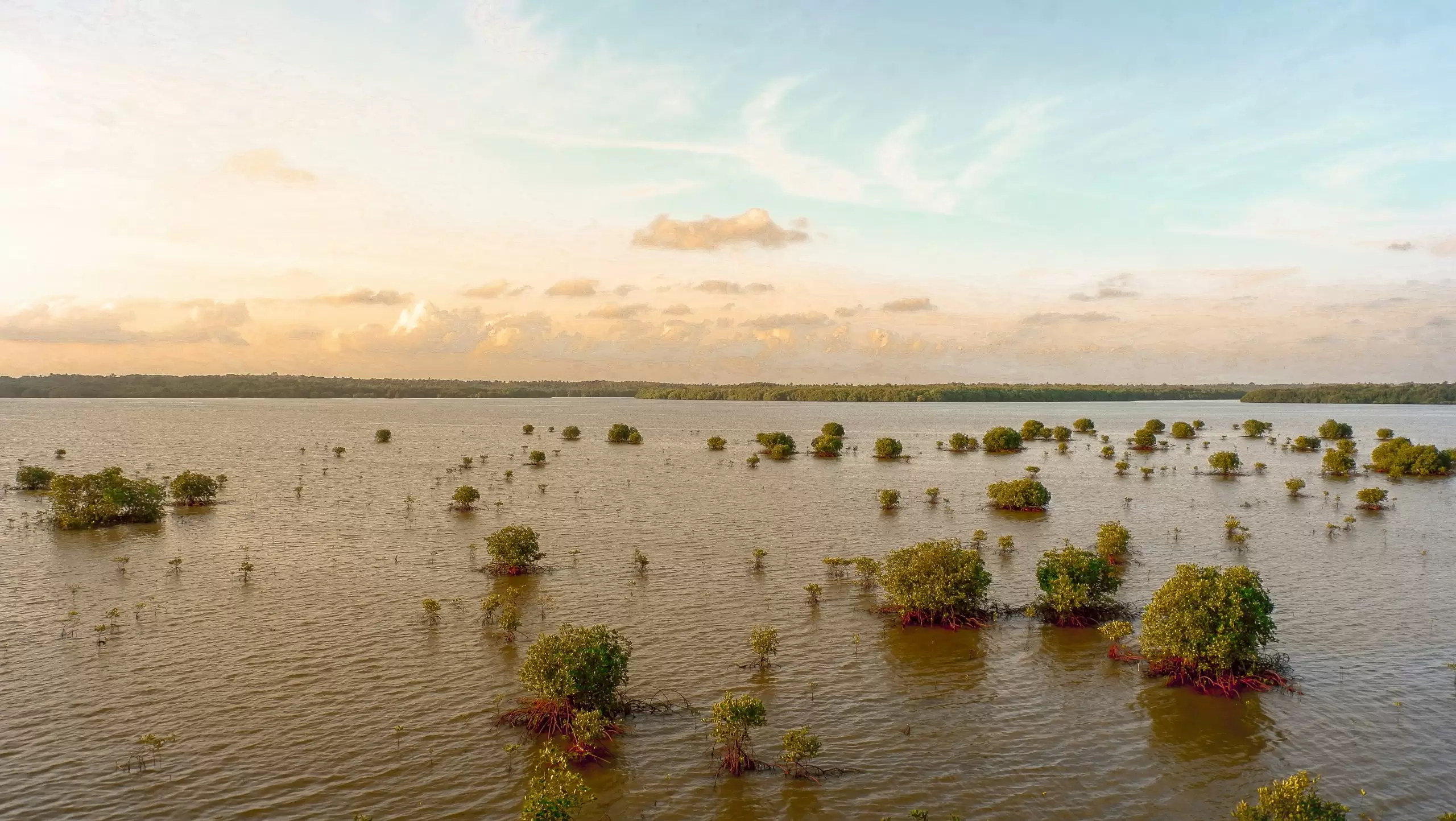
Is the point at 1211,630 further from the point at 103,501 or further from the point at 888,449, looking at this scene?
the point at 888,449

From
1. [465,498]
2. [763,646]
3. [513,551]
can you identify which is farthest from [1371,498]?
[465,498]

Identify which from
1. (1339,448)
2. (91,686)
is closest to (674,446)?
(1339,448)

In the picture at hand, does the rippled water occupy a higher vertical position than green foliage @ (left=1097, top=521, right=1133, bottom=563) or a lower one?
lower

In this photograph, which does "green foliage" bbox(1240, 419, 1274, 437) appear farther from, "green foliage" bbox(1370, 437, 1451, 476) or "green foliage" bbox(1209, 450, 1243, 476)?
"green foliage" bbox(1209, 450, 1243, 476)

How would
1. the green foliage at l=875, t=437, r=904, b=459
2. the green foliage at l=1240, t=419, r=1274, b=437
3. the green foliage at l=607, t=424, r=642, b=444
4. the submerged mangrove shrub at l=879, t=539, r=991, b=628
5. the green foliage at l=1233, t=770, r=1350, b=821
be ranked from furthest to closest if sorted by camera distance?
the green foliage at l=1240, t=419, r=1274, b=437 → the green foliage at l=607, t=424, r=642, b=444 → the green foliage at l=875, t=437, r=904, b=459 → the submerged mangrove shrub at l=879, t=539, r=991, b=628 → the green foliage at l=1233, t=770, r=1350, b=821

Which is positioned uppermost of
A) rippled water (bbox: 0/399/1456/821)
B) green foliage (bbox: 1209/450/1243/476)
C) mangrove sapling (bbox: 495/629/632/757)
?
green foliage (bbox: 1209/450/1243/476)

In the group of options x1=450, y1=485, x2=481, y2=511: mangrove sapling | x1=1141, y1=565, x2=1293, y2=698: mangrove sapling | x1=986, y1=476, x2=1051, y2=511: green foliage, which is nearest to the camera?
x1=1141, y1=565, x2=1293, y2=698: mangrove sapling

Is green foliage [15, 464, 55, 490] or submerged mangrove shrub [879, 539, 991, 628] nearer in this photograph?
submerged mangrove shrub [879, 539, 991, 628]

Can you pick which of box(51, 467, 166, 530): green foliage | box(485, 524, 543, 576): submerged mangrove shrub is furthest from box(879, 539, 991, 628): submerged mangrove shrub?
box(51, 467, 166, 530): green foliage
